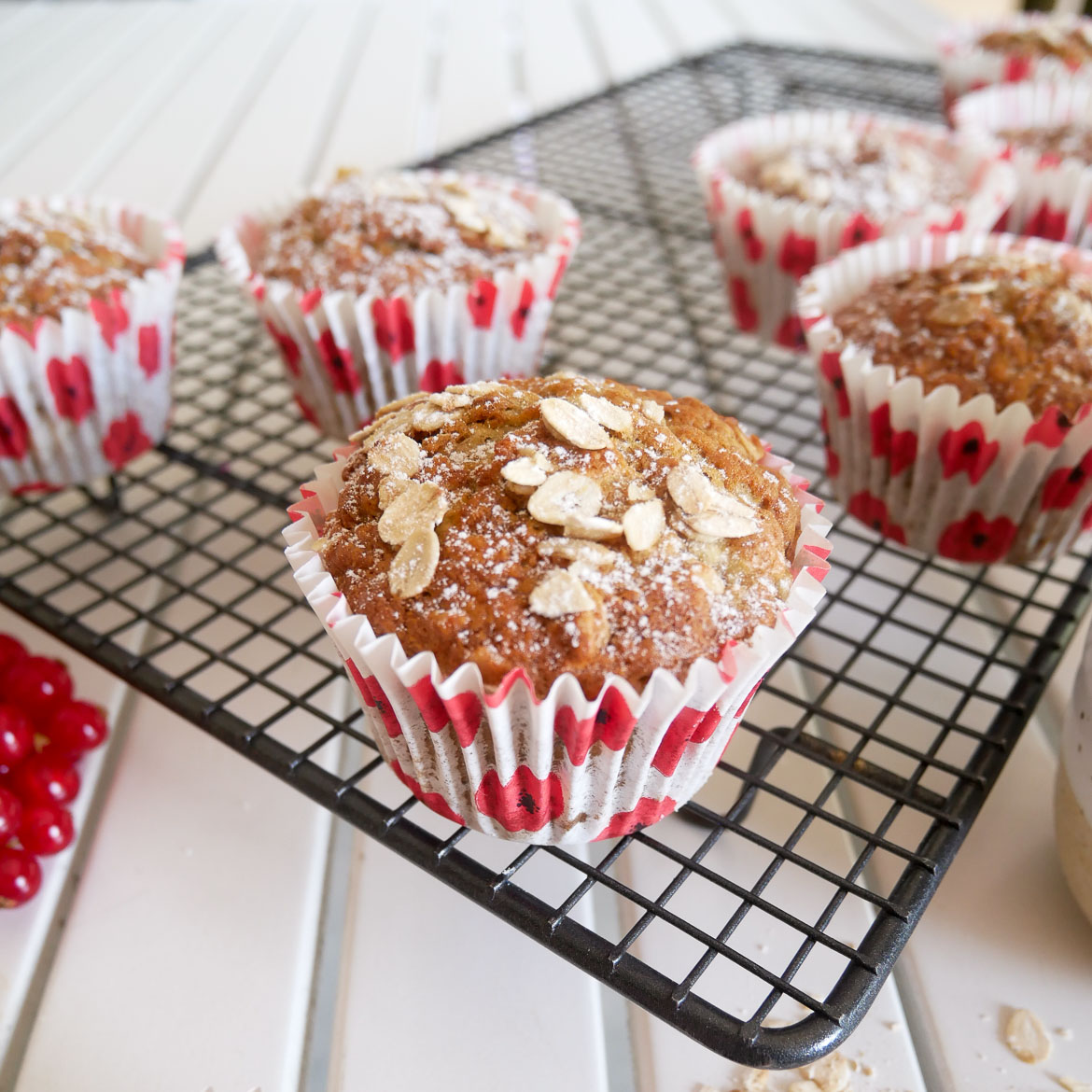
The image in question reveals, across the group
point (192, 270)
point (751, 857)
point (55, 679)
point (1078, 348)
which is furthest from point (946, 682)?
point (192, 270)

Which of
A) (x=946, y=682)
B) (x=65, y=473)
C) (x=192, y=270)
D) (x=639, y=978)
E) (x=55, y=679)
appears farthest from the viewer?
(x=192, y=270)

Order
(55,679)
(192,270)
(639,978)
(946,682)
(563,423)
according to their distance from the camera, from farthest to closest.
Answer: (192,270) < (55,679) < (946,682) < (563,423) < (639,978)

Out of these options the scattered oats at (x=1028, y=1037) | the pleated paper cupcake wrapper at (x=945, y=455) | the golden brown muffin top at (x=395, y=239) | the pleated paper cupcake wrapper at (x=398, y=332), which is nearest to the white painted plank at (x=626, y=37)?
the golden brown muffin top at (x=395, y=239)

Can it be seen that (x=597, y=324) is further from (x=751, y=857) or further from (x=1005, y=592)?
(x=751, y=857)

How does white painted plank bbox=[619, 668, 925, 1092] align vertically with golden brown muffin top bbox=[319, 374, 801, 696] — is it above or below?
below

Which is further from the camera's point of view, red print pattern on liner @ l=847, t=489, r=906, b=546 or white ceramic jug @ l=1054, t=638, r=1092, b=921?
red print pattern on liner @ l=847, t=489, r=906, b=546

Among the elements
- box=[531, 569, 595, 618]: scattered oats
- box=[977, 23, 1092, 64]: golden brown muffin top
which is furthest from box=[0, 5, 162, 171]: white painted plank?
box=[977, 23, 1092, 64]: golden brown muffin top

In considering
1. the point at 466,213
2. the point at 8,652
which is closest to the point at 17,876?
the point at 8,652

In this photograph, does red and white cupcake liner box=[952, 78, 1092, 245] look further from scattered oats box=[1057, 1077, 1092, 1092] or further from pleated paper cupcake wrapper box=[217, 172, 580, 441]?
scattered oats box=[1057, 1077, 1092, 1092]
